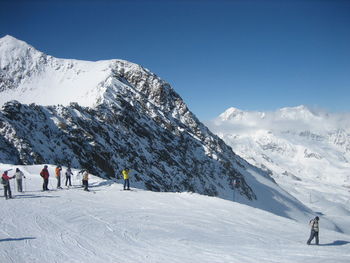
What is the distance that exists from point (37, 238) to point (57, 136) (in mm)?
43762

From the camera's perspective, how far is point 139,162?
73.6 m

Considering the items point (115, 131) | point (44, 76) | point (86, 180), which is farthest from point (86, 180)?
point (44, 76)

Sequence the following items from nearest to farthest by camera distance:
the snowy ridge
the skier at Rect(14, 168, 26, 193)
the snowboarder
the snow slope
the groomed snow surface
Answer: the groomed snow surface
the skier at Rect(14, 168, 26, 193)
the snowboarder
the snowy ridge
the snow slope

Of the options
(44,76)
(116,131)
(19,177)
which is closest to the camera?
(19,177)

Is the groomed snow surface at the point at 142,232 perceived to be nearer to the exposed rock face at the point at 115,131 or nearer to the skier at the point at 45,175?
the skier at the point at 45,175

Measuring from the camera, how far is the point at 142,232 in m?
18.0

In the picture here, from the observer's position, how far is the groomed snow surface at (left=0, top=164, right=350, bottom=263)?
1434cm

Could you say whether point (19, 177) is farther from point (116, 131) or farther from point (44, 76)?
point (44, 76)

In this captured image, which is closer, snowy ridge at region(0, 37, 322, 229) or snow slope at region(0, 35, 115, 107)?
snowy ridge at region(0, 37, 322, 229)

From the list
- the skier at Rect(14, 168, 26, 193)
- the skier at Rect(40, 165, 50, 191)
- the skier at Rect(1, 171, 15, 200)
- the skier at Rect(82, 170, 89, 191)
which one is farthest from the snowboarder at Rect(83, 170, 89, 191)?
the skier at Rect(1, 171, 15, 200)

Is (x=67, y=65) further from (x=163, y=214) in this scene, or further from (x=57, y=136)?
(x=163, y=214)

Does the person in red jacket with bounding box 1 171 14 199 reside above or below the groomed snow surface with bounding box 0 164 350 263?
above

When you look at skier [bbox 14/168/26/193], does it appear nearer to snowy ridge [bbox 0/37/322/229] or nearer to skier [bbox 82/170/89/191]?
skier [bbox 82/170/89/191]

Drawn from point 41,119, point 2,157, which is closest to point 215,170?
point 41,119
